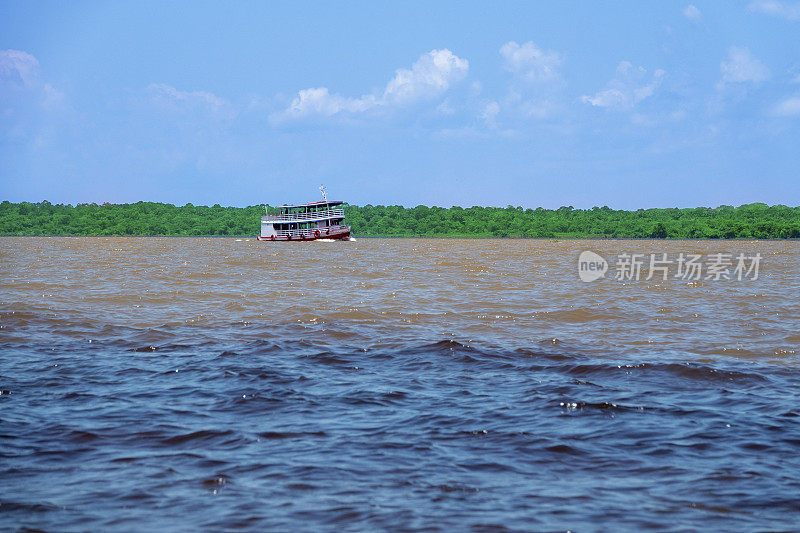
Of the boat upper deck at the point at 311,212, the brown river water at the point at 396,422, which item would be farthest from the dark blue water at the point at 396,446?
the boat upper deck at the point at 311,212

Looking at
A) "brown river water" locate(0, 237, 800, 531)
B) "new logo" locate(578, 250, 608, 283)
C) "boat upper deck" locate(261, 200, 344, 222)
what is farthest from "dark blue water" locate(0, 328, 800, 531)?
"boat upper deck" locate(261, 200, 344, 222)

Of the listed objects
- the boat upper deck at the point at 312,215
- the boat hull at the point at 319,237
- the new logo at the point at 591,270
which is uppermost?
the boat upper deck at the point at 312,215

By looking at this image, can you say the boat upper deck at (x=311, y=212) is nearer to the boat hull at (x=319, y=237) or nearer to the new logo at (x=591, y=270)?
the boat hull at (x=319, y=237)

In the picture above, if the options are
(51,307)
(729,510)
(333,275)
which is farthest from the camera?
(333,275)

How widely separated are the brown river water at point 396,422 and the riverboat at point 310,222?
71.1m

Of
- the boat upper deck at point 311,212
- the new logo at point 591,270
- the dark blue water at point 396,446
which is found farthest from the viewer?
the boat upper deck at point 311,212

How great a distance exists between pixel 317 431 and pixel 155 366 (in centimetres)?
440

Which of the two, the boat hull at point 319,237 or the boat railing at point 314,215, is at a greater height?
the boat railing at point 314,215

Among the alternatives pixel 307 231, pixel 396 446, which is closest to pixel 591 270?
pixel 396 446

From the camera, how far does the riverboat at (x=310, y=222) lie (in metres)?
88.0

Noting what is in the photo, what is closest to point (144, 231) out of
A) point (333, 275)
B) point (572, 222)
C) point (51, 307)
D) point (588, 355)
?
point (572, 222)

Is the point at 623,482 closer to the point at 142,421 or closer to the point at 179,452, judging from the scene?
the point at 179,452

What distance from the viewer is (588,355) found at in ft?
39.8

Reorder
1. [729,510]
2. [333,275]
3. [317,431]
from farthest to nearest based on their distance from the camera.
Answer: [333,275]
[317,431]
[729,510]
